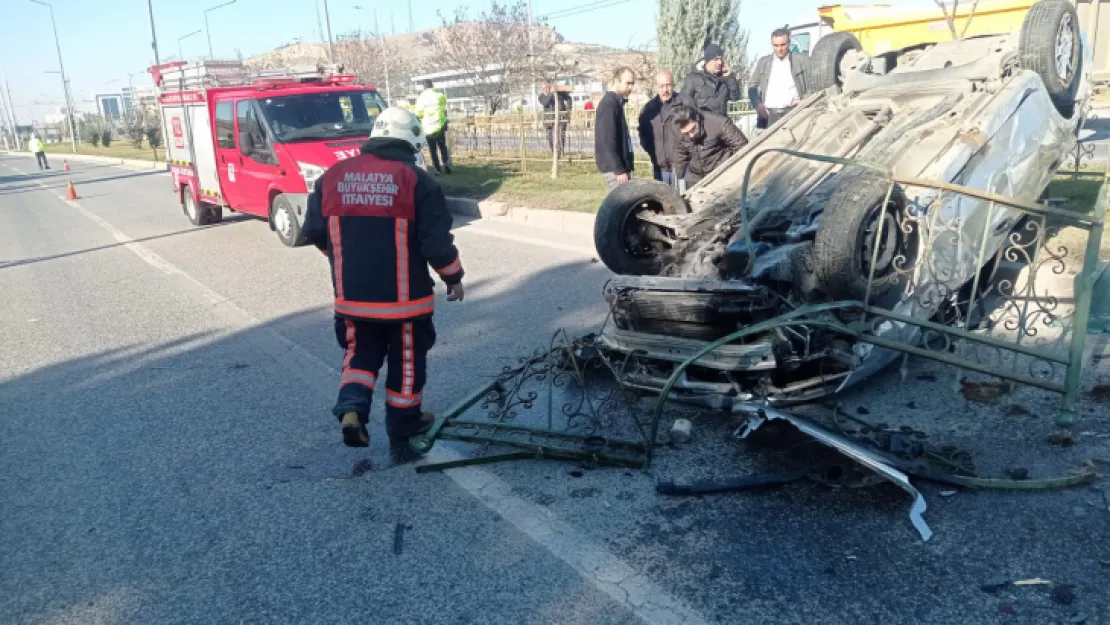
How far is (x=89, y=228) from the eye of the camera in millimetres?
14547

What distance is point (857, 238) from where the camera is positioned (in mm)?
4000

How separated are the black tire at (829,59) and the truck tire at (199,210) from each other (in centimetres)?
1005

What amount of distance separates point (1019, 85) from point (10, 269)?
1144 centimetres

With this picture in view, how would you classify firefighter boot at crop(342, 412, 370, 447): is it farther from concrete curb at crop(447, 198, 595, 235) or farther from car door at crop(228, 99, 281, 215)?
car door at crop(228, 99, 281, 215)

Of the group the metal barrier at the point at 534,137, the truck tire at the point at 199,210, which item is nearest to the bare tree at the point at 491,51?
the metal barrier at the point at 534,137

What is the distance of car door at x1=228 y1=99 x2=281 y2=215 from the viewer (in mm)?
10977

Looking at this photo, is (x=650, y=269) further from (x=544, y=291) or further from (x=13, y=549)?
(x=13, y=549)

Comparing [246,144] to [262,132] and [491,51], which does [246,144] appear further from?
[491,51]

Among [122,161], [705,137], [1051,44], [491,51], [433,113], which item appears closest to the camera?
[1051,44]

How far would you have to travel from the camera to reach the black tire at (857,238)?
4.00 metres

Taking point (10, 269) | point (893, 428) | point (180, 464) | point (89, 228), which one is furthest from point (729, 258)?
point (89, 228)

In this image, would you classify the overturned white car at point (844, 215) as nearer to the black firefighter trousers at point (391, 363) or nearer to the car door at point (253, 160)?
the black firefighter trousers at point (391, 363)

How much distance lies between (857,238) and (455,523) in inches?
90.6

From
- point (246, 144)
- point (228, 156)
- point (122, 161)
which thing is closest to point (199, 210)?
point (228, 156)
